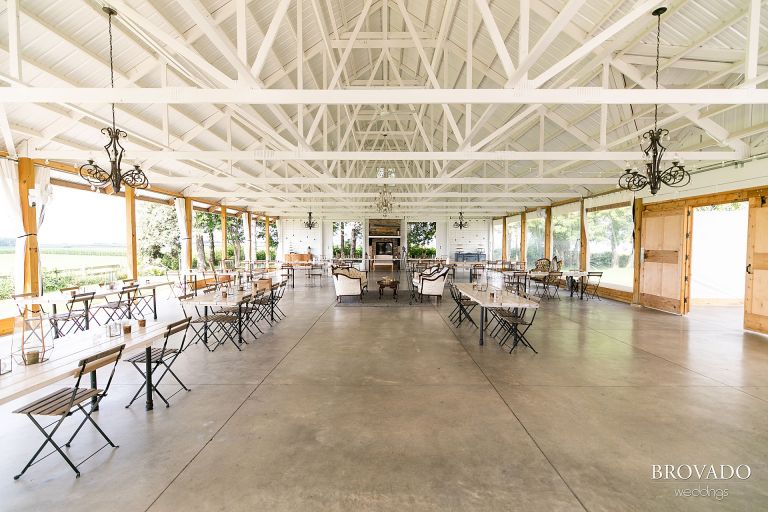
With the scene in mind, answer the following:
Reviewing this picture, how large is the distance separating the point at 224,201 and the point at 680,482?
59.7 feet

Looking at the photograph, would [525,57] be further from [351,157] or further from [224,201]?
[224,201]

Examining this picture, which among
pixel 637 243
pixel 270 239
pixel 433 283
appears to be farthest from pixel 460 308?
pixel 270 239

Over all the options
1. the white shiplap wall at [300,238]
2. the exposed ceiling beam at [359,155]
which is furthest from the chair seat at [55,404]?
the white shiplap wall at [300,238]

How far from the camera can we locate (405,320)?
746cm

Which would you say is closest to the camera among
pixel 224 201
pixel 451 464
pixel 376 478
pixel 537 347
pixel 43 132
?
pixel 376 478

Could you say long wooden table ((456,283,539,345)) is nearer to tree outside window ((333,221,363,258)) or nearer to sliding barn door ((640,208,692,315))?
sliding barn door ((640,208,692,315))

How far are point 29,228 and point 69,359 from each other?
22.0ft

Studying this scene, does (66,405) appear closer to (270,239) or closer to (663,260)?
(663,260)

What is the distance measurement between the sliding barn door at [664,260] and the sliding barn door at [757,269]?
1452 mm

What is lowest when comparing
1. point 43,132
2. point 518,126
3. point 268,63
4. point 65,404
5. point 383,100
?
point 65,404

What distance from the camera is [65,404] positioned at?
8.27 ft

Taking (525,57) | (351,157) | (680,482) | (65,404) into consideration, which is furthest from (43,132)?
(680,482)

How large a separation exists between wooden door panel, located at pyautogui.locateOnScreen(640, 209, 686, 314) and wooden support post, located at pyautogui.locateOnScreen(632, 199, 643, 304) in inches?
3.4

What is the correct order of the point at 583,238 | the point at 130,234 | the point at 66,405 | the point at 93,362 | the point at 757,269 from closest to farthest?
the point at 66,405 < the point at 93,362 < the point at 757,269 < the point at 130,234 < the point at 583,238
